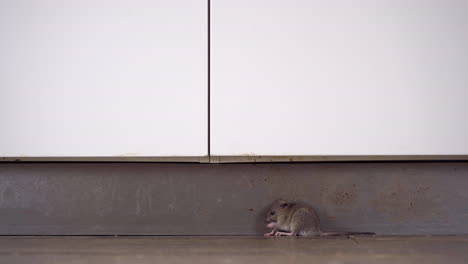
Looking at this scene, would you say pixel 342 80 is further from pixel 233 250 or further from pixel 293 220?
pixel 233 250

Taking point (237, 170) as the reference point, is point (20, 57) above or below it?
above

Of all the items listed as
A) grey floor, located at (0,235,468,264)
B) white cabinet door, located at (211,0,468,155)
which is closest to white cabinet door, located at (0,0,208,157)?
white cabinet door, located at (211,0,468,155)

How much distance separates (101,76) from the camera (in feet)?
7.16

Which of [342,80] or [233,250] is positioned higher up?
[342,80]

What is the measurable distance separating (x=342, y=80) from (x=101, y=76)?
3.80ft

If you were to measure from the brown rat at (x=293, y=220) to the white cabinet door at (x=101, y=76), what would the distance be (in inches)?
19.1

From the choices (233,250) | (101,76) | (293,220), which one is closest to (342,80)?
(293,220)

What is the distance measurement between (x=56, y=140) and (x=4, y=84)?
362 millimetres

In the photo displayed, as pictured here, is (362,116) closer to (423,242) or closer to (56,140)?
(423,242)

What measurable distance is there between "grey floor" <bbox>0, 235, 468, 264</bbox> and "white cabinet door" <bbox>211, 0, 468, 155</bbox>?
431mm

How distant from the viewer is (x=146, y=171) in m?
2.38

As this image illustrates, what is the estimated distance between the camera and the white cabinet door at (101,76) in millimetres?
2174

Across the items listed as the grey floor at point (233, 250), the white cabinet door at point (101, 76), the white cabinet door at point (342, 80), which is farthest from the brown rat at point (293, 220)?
the white cabinet door at point (101, 76)

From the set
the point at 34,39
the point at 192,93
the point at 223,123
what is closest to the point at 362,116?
the point at 223,123
